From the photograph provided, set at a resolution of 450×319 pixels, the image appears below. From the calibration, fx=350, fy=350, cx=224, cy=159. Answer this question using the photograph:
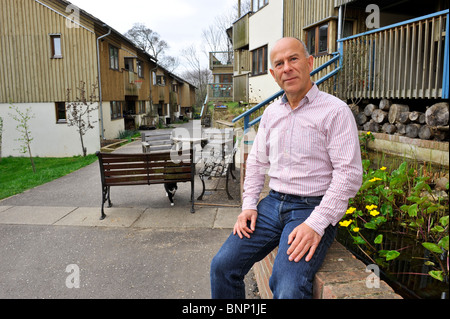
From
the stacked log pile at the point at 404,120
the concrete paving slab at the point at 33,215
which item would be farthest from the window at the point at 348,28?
the concrete paving slab at the point at 33,215

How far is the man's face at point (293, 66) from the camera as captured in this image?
85.4 inches

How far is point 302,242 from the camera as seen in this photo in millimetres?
1812

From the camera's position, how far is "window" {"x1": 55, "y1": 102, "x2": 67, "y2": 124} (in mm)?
18422

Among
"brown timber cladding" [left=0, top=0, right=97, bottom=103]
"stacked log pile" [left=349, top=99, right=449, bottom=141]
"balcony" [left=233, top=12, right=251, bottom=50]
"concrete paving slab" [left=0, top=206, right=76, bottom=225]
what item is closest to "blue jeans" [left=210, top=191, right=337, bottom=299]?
"concrete paving slab" [left=0, top=206, right=76, bottom=225]

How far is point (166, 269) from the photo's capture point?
3514mm

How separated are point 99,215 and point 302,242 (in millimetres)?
4235

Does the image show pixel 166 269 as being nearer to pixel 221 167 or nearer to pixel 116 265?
pixel 116 265

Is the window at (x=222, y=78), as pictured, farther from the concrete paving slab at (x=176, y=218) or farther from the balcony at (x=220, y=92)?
the concrete paving slab at (x=176, y=218)

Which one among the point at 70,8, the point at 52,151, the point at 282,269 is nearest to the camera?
the point at 282,269

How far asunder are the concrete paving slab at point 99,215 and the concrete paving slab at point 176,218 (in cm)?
16

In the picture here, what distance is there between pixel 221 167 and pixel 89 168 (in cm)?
534

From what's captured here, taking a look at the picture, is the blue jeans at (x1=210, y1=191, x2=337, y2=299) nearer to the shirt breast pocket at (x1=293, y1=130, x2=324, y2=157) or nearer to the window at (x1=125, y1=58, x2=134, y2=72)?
the shirt breast pocket at (x1=293, y1=130, x2=324, y2=157)

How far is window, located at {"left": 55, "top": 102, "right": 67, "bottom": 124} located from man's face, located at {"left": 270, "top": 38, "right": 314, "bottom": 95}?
18380mm

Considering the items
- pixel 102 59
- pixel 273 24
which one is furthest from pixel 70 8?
pixel 273 24
